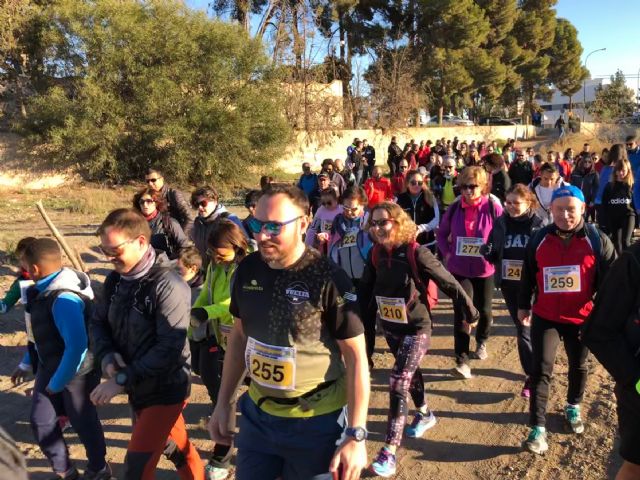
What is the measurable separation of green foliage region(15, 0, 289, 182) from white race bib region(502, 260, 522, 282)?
18533 mm

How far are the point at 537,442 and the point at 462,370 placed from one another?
1.32 meters

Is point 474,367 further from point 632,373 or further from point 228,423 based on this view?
point 228,423

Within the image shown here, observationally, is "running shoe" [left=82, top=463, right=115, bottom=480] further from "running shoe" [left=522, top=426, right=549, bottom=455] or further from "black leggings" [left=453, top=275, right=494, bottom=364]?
"black leggings" [left=453, top=275, right=494, bottom=364]

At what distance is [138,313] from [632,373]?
2.46m

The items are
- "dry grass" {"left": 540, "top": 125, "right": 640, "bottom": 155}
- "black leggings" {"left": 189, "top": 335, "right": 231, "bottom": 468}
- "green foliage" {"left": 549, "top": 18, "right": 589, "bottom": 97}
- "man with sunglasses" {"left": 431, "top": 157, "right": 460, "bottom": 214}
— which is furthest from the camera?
"green foliage" {"left": 549, "top": 18, "right": 589, "bottom": 97}

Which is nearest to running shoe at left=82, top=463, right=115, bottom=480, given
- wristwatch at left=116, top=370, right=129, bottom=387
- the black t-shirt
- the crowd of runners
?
the crowd of runners

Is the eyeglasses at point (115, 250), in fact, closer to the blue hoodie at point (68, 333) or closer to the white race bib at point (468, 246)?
the blue hoodie at point (68, 333)

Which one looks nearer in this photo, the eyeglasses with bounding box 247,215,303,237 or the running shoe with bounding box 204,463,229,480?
the eyeglasses with bounding box 247,215,303,237

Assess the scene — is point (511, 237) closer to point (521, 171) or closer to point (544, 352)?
point (544, 352)

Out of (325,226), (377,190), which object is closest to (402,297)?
(325,226)

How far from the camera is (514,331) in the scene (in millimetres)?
6297

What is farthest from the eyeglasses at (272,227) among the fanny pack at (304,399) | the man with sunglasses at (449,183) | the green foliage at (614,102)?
the green foliage at (614,102)

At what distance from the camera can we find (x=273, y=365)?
89.4 inches

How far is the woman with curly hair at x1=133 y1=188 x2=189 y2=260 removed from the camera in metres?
5.64
